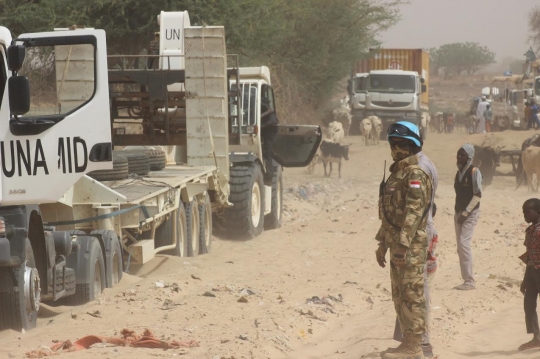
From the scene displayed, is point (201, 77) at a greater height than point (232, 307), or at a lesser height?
greater

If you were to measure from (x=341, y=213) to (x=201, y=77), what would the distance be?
697cm

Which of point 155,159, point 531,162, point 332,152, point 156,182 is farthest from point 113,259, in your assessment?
point 332,152

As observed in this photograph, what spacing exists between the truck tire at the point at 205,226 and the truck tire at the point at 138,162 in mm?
1398

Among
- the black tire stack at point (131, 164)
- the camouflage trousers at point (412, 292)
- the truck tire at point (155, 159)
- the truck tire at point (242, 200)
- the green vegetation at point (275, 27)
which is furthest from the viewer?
the green vegetation at point (275, 27)

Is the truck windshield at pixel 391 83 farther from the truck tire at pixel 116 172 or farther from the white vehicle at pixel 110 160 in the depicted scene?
the truck tire at pixel 116 172

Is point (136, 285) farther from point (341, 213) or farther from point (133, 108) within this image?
Result: point (341, 213)

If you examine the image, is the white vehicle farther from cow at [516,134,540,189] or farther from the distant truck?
the distant truck

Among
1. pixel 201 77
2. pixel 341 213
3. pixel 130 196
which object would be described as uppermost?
pixel 201 77

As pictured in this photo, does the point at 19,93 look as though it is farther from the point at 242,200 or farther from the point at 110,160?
the point at 242,200

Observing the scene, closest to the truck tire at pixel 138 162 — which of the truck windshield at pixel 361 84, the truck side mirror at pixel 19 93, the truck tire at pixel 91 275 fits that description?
the truck tire at pixel 91 275

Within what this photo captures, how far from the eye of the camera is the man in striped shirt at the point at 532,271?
312 inches

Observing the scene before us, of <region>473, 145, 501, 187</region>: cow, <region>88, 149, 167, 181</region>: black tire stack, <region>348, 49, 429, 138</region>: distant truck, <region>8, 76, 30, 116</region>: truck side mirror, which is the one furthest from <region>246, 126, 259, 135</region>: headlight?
<region>348, 49, 429, 138</region>: distant truck

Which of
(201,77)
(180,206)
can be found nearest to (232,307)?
(180,206)

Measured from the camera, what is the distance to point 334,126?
32594 mm
